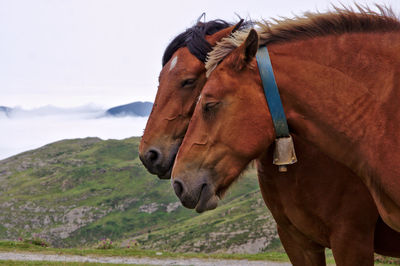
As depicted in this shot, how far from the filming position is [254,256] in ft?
65.3

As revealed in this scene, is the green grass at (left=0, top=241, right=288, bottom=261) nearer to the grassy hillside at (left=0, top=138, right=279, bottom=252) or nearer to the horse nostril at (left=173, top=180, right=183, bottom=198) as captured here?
the horse nostril at (left=173, top=180, right=183, bottom=198)

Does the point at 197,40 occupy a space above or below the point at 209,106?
above

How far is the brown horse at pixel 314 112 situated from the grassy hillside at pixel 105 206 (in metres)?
73.6

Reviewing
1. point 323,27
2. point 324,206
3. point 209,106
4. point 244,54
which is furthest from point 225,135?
point 324,206

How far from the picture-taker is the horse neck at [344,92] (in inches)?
116

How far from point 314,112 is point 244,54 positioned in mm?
726

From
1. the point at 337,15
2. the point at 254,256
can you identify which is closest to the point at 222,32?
the point at 337,15

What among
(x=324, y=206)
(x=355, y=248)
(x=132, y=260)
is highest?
(x=324, y=206)

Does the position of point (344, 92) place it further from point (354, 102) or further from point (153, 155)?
point (153, 155)

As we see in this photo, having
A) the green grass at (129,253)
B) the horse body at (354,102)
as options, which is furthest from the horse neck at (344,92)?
the green grass at (129,253)

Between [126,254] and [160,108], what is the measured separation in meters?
17.2

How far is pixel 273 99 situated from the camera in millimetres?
2967

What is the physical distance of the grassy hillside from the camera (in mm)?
91312

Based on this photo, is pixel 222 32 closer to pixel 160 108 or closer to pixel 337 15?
Result: pixel 160 108
